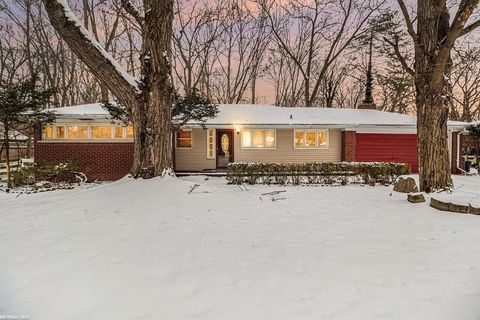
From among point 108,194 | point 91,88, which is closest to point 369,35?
point 108,194

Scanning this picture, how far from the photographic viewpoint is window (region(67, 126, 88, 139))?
14.7 metres

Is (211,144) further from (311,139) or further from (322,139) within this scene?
(322,139)

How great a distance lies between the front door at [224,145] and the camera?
1731cm

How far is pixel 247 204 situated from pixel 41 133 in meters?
12.1

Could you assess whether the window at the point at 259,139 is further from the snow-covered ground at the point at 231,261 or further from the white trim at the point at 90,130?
the snow-covered ground at the point at 231,261

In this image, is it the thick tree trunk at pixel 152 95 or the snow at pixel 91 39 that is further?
the thick tree trunk at pixel 152 95

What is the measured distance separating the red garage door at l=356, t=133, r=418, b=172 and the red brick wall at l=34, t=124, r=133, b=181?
41.8 ft

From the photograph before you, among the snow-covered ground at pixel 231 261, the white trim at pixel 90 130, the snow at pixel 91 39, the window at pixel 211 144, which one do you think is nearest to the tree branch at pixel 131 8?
the snow at pixel 91 39

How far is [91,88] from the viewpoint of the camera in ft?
96.5

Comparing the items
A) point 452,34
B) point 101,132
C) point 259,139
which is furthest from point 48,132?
point 452,34

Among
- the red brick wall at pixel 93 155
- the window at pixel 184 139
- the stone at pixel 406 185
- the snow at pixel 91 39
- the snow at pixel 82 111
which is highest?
the snow at pixel 91 39

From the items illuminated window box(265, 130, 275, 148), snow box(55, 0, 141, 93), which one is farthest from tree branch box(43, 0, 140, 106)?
illuminated window box(265, 130, 275, 148)

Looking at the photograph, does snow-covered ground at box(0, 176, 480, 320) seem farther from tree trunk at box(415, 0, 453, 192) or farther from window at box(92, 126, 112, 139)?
window at box(92, 126, 112, 139)

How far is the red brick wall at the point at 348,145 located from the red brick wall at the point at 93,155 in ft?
37.2
